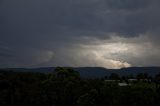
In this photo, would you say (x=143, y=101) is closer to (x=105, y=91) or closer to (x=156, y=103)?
(x=156, y=103)

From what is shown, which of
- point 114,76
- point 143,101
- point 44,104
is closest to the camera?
point 143,101

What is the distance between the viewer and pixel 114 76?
15925 centimetres

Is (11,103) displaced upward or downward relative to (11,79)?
downward

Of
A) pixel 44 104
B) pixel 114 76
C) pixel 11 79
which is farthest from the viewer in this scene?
pixel 114 76

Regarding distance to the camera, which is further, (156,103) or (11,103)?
(11,103)

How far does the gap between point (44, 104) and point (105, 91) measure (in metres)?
12.4

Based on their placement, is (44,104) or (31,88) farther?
(31,88)

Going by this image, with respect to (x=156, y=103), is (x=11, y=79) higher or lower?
higher

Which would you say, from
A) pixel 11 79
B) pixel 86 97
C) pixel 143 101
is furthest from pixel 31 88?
pixel 143 101

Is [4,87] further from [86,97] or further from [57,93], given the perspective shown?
[86,97]

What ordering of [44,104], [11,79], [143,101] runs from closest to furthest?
[143,101] < [44,104] < [11,79]

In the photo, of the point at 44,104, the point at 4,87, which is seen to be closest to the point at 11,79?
the point at 4,87

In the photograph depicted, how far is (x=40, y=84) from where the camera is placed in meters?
84.3

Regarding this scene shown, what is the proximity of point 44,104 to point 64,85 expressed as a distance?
747cm
